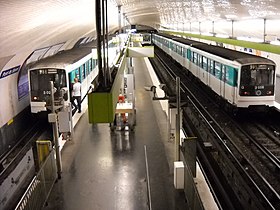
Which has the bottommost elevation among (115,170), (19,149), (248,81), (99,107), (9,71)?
(19,149)

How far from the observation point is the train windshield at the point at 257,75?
12594mm

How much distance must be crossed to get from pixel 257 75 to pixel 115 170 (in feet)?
22.4

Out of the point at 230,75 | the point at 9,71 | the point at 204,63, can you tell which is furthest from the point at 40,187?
the point at 204,63

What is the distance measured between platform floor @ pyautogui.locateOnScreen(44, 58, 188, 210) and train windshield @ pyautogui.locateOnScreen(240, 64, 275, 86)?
10.5 ft

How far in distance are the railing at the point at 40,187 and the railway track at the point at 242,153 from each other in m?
3.78

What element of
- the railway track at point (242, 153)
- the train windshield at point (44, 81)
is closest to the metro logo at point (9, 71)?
the train windshield at point (44, 81)

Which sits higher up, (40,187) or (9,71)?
(9,71)

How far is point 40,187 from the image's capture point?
6613 mm

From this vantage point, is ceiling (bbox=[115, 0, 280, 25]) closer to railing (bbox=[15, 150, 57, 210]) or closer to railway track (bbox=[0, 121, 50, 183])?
railway track (bbox=[0, 121, 50, 183])

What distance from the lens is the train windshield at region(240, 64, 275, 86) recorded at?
12594 millimetres

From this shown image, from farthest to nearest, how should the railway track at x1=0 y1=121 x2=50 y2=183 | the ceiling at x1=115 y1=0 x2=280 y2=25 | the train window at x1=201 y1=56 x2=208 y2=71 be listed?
the train window at x1=201 y1=56 x2=208 y2=71 → the ceiling at x1=115 y1=0 x2=280 y2=25 → the railway track at x1=0 y1=121 x2=50 y2=183

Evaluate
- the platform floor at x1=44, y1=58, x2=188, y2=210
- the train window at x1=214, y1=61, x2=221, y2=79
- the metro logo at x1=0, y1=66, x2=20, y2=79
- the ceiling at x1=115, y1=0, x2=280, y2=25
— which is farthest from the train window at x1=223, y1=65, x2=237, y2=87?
the metro logo at x1=0, y1=66, x2=20, y2=79

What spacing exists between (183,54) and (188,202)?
18962 millimetres

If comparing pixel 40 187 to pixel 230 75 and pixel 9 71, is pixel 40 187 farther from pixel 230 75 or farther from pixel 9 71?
pixel 230 75
